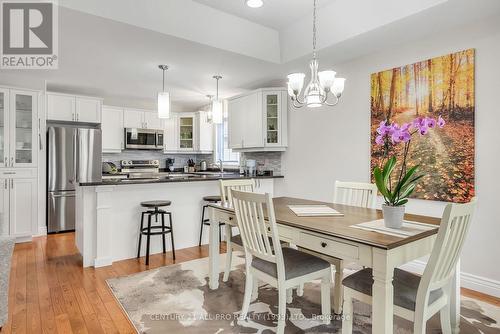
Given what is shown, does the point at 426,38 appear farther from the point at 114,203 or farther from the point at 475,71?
the point at 114,203

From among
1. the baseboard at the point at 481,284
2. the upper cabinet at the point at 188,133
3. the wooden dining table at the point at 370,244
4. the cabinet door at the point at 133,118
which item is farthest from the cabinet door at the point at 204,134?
the baseboard at the point at 481,284

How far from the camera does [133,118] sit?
5.88 metres

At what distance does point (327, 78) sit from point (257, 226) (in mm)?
1128

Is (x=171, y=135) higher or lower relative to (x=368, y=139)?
higher

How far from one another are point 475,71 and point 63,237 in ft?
17.6

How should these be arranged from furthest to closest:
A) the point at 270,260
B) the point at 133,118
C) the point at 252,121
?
the point at 133,118
the point at 252,121
the point at 270,260

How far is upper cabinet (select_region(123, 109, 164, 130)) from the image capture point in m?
5.81

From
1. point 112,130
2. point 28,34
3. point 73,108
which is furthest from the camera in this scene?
point 112,130

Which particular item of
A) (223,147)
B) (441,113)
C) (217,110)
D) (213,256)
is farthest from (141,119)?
(441,113)

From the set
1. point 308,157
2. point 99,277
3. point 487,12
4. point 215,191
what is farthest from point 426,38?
point 99,277

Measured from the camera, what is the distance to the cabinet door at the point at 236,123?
473 centimetres

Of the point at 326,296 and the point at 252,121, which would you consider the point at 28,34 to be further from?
the point at 326,296

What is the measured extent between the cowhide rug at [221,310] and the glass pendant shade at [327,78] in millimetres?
1653

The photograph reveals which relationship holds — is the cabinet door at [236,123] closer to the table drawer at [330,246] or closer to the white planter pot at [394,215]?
the table drawer at [330,246]
